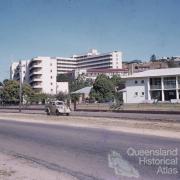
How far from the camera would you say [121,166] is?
470 inches

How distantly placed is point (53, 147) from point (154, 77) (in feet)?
262

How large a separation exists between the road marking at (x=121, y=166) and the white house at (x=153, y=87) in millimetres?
77994

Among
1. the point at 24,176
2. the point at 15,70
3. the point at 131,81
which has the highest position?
the point at 15,70

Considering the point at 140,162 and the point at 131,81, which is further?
the point at 131,81

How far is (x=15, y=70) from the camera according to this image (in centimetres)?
19200

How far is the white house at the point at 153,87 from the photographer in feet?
303

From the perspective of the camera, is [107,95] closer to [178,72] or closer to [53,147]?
[178,72]

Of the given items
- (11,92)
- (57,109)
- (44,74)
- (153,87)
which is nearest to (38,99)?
(11,92)

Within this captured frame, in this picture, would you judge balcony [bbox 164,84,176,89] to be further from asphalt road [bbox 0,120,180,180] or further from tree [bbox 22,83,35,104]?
asphalt road [bbox 0,120,180,180]

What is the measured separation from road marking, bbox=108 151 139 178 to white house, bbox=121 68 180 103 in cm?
7799

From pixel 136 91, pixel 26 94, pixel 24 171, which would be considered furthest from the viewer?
pixel 26 94

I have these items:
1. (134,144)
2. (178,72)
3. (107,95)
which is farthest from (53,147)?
(107,95)

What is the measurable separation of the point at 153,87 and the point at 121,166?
8500 cm

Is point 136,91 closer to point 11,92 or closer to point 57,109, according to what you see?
point 11,92
